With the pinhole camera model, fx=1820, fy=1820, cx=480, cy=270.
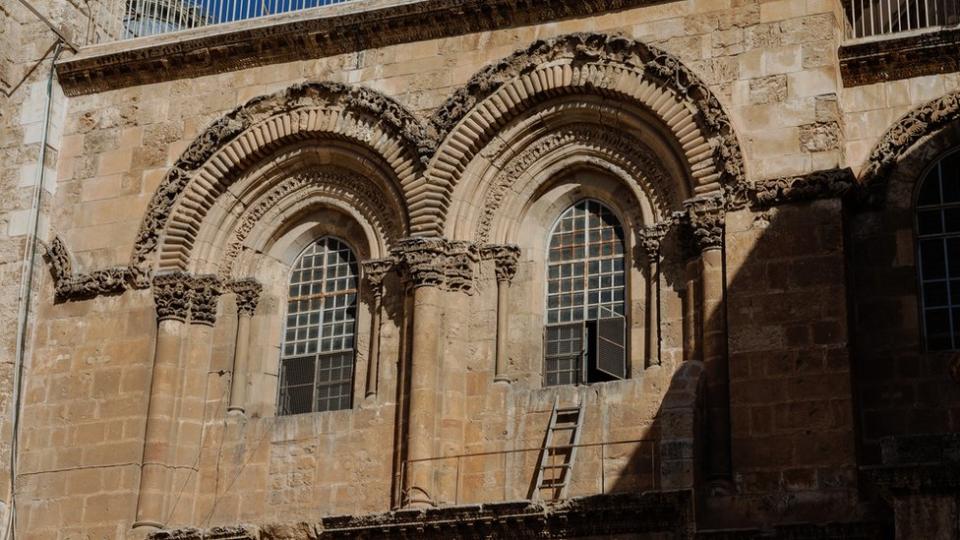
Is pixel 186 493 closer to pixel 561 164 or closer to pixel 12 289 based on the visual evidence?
pixel 12 289

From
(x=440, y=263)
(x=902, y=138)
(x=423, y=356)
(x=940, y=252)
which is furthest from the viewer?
(x=440, y=263)

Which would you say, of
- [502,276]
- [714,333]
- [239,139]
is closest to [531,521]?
[714,333]

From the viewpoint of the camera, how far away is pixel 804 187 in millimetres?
22281

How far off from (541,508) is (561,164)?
516cm

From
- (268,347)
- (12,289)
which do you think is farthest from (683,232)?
(12,289)

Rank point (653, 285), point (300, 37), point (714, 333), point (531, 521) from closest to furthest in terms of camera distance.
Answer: point (531, 521), point (714, 333), point (653, 285), point (300, 37)

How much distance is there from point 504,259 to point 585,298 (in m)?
1.20

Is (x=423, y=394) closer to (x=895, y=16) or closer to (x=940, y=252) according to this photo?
(x=940, y=252)

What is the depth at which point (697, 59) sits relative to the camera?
23.7 meters

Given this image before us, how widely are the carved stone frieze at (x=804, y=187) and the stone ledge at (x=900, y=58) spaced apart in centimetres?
171

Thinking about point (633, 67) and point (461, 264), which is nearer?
point (633, 67)

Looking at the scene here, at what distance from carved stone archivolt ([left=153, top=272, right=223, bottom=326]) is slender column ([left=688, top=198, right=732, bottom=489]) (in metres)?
7.04

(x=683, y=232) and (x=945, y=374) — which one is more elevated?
(x=683, y=232)

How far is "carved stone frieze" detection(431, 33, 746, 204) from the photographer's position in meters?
22.9
